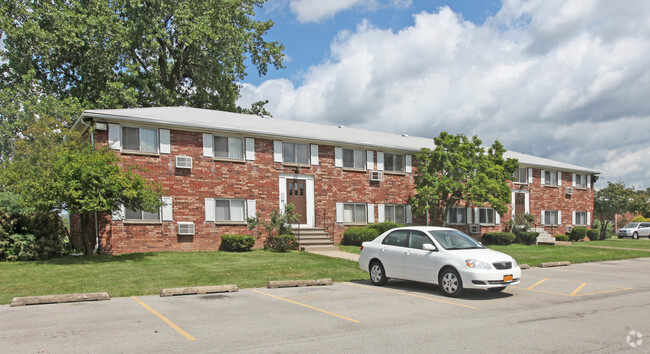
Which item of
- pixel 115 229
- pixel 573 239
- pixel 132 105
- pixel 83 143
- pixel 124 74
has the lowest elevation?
pixel 573 239

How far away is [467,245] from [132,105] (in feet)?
75.2

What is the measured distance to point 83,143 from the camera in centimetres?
1752

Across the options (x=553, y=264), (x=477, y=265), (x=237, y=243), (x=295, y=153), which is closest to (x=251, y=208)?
(x=237, y=243)

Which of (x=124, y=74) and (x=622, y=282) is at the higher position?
(x=124, y=74)

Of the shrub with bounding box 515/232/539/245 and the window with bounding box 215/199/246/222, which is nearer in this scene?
the window with bounding box 215/199/246/222

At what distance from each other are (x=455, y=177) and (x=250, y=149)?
11.8m

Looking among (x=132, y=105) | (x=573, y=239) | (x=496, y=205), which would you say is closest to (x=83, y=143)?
(x=132, y=105)

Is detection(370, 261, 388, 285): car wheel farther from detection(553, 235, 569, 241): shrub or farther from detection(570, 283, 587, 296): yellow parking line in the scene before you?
detection(553, 235, 569, 241): shrub

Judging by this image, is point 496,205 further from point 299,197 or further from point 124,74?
point 124,74

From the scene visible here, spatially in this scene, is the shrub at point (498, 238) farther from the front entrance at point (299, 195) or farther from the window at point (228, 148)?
the window at point (228, 148)

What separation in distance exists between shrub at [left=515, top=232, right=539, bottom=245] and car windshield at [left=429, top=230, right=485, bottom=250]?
21.5 m

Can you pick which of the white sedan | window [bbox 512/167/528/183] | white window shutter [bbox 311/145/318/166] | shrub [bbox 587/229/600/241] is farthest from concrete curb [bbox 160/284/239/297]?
shrub [bbox 587/229/600/241]

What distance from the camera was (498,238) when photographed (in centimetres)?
2942

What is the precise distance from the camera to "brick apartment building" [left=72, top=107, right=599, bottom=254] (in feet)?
63.4
